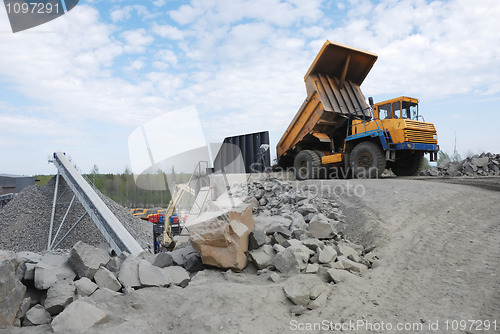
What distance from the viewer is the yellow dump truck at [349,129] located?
9.21m

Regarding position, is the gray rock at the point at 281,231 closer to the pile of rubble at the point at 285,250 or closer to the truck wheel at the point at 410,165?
the pile of rubble at the point at 285,250

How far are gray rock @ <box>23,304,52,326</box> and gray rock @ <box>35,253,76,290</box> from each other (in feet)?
1.22


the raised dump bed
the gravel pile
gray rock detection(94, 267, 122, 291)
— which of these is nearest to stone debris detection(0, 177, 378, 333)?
gray rock detection(94, 267, 122, 291)

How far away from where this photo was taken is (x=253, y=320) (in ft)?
10.0

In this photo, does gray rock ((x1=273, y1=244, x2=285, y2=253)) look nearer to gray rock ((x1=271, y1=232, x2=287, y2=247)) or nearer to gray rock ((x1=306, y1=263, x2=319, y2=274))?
gray rock ((x1=271, y1=232, x2=287, y2=247))

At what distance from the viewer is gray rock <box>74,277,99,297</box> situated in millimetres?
3348

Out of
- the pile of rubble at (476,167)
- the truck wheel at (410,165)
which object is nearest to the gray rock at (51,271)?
the truck wheel at (410,165)

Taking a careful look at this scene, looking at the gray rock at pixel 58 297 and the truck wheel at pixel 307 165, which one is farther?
the truck wheel at pixel 307 165

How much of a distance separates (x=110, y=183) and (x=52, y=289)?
43.1 metres

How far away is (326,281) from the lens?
12.6ft

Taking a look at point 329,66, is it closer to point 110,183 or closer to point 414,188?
point 414,188

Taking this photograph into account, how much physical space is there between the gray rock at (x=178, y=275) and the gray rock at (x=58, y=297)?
104cm

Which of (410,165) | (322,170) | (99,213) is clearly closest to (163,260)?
(99,213)

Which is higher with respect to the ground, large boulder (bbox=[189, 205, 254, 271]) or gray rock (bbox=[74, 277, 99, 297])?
large boulder (bbox=[189, 205, 254, 271])
